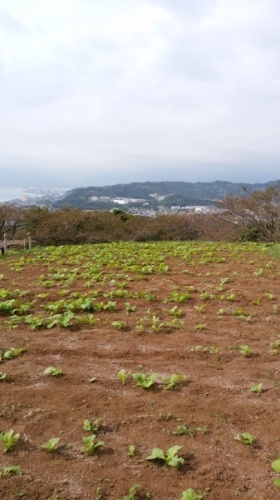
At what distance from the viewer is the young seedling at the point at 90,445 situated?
2898 mm

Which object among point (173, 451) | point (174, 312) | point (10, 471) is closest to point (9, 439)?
point (10, 471)

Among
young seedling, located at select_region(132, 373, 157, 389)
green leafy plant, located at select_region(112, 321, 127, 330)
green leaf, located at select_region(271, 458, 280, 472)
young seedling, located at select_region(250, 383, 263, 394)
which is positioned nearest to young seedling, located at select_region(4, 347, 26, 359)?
green leafy plant, located at select_region(112, 321, 127, 330)

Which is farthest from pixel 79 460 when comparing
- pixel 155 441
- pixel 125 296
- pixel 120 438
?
pixel 125 296

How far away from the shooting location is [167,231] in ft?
98.5

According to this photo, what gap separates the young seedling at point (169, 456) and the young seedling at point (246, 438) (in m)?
0.50

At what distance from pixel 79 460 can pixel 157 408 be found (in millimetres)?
882

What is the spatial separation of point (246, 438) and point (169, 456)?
649 mm

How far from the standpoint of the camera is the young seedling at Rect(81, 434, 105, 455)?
2898 millimetres

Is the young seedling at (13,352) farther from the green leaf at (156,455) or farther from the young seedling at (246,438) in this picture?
the young seedling at (246,438)

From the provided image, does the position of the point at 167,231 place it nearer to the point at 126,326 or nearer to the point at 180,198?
the point at 126,326

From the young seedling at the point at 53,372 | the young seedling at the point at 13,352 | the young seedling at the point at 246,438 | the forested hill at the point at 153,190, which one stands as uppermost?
the forested hill at the point at 153,190

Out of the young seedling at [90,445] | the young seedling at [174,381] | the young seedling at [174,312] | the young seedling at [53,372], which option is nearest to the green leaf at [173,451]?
the young seedling at [90,445]

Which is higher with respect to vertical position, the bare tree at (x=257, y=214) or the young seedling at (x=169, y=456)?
the bare tree at (x=257, y=214)

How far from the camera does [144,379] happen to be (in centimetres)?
391
